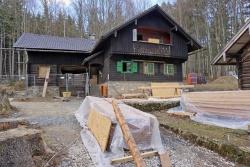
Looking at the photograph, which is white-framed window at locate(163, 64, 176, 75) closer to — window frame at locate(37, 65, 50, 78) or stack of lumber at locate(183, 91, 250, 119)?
window frame at locate(37, 65, 50, 78)

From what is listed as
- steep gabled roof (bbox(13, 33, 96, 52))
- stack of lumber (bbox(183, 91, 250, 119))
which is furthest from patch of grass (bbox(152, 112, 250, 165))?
→ steep gabled roof (bbox(13, 33, 96, 52))

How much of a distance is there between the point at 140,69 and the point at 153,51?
180 cm

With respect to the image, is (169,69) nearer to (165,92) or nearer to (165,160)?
(165,92)

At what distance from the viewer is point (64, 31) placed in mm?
40969

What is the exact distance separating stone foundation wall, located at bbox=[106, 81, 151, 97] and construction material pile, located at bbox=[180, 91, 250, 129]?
9492 millimetres

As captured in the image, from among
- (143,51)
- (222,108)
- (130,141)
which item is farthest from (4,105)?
(143,51)

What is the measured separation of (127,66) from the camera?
72.4 ft

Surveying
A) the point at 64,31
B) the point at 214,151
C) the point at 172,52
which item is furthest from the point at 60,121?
the point at 64,31

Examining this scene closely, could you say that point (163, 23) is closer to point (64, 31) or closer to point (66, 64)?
point (66, 64)

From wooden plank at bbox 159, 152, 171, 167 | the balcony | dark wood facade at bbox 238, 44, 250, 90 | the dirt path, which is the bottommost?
the dirt path

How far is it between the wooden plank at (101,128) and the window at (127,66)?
45.2 ft

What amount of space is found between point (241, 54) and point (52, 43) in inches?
709

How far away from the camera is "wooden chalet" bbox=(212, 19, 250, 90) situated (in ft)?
37.9

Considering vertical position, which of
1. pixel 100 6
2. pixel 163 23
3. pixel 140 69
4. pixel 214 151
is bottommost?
pixel 214 151
